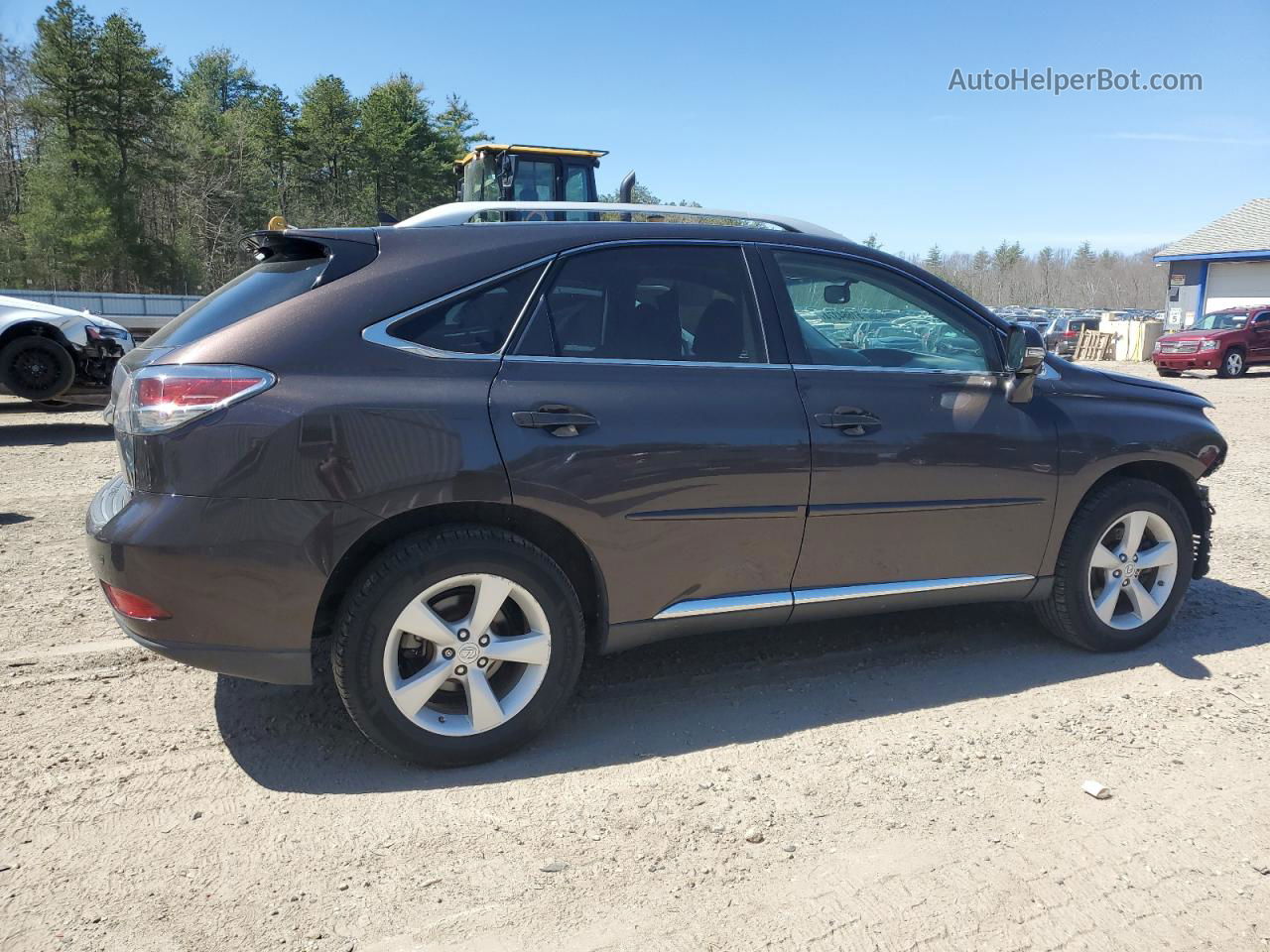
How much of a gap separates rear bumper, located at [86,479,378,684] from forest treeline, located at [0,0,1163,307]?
1012 inches

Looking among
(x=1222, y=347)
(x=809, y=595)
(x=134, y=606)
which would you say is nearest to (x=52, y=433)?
(x=134, y=606)

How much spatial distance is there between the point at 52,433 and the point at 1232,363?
25754 millimetres

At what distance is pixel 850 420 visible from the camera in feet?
11.3

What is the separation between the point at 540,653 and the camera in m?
3.09

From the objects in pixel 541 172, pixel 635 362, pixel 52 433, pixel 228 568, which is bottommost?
pixel 52 433

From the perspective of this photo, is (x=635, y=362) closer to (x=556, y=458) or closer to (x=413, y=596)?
(x=556, y=458)

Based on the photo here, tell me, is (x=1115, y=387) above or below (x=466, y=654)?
above

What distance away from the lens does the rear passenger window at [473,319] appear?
300cm

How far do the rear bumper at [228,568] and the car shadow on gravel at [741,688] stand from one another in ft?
1.69

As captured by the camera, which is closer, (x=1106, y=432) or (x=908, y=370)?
(x=908, y=370)

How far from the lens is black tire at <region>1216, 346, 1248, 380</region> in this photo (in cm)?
2345

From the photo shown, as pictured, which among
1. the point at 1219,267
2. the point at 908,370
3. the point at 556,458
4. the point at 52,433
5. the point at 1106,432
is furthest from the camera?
the point at 1219,267

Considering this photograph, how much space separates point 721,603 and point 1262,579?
3895mm

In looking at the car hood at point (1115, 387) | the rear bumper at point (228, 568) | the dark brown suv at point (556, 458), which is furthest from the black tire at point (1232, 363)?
the rear bumper at point (228, 568)
